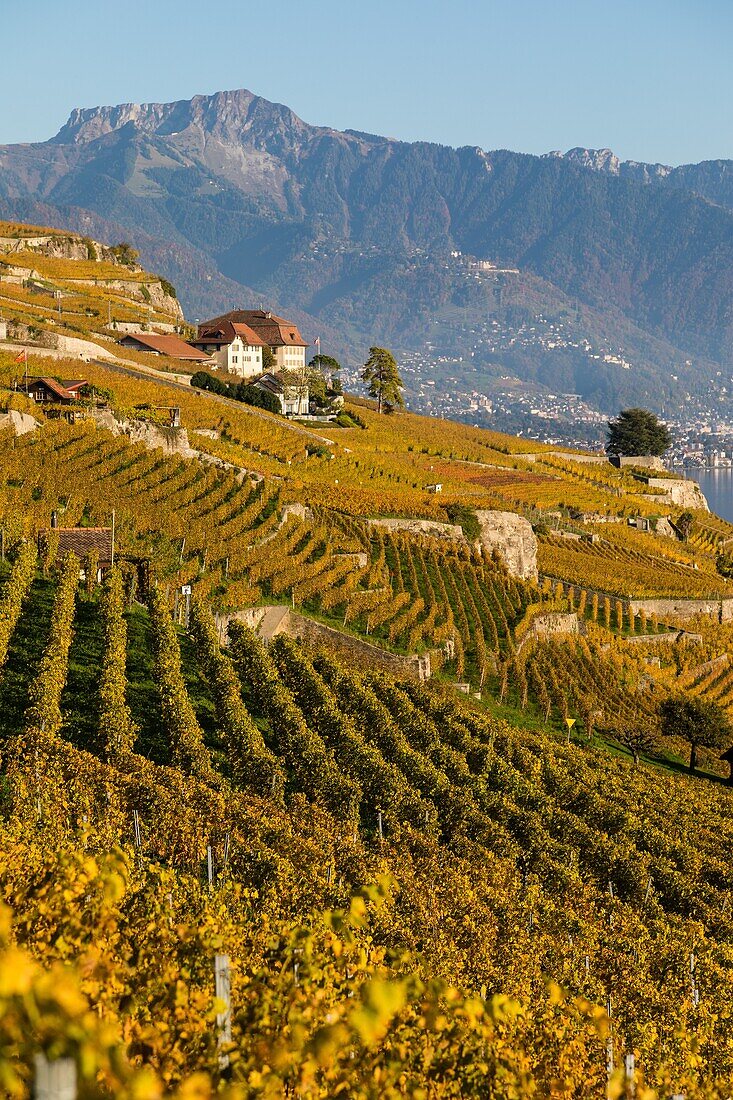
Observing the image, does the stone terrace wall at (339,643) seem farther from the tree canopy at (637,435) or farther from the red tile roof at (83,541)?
the tree canopy at (637,435)

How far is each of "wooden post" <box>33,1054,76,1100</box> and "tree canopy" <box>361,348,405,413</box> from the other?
99.5m

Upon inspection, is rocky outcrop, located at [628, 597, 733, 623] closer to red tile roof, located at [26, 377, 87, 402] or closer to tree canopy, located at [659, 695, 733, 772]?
tree canopy, located at [659, 695, 733, 772]

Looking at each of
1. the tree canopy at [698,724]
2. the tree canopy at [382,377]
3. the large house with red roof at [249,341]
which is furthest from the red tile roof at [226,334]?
the tree canopy at [698,724]

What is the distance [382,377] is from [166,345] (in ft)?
70.9

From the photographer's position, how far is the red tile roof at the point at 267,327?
355ft

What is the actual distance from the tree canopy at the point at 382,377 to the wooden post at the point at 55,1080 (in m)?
99.5

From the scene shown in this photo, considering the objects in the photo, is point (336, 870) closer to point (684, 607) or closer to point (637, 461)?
point (684, 607)

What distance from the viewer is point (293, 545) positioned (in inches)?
1729

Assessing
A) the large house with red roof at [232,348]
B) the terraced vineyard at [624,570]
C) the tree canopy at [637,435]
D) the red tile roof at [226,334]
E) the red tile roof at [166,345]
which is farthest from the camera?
the tree canopy at [637,435]

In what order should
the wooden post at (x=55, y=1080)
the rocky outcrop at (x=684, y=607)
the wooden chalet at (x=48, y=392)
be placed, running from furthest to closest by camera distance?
the rocky outcrop at (x=684, y=607) < the wooden chalet at (x=48, y=392) < the wooden post at (x=55, y=1080)

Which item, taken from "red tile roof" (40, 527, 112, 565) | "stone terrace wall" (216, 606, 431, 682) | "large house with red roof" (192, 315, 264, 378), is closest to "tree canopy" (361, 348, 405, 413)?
"large house with red roof" (192, 315, 264, 378)

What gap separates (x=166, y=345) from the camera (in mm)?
95438

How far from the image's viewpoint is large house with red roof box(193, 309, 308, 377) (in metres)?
101

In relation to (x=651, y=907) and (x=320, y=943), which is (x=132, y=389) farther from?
(x=320, y=943)
